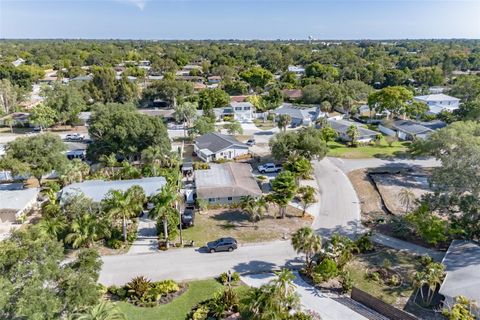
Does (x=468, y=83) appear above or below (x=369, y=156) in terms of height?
above

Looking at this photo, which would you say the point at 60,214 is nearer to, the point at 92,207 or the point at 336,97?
the point at 92,207

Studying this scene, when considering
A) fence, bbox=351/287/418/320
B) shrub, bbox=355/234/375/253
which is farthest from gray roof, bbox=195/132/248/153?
fence, bbox=351/287/418/320

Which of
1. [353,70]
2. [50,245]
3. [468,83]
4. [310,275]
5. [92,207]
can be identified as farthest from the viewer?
[353,70]

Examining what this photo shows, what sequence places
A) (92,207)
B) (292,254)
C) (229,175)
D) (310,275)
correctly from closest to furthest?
(310,275), (292,254), (92,207), (229,175)

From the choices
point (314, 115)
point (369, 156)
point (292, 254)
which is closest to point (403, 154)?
point (369, 156)

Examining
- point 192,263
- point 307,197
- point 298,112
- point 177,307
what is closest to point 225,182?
point 307,197

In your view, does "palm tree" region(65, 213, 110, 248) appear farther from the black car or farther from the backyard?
the black car

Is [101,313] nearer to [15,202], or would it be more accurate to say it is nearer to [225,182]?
[225,182]
